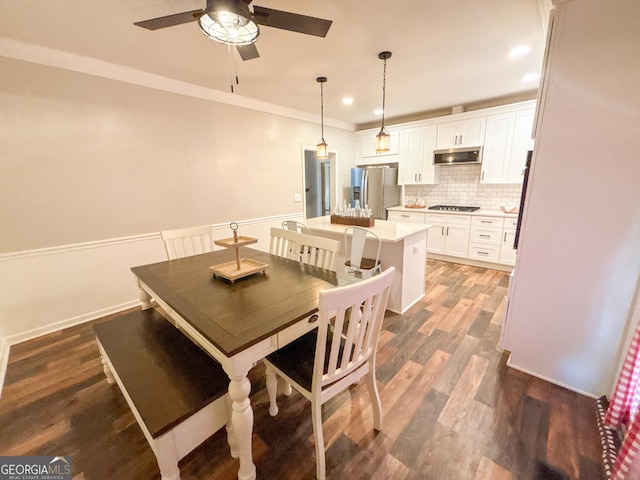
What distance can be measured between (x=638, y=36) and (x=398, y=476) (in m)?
2.52

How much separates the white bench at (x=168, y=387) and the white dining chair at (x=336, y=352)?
327 millimetres

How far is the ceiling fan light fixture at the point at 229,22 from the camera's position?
46.6 inches

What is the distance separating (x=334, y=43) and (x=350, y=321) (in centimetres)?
231

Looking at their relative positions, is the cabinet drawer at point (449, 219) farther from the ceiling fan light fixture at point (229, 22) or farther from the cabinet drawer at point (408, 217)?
the ceiling fan light fixture at point (229, 22)

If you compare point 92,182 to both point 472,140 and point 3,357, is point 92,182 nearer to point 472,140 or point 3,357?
point 3,357

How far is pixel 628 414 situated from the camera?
1.34 m

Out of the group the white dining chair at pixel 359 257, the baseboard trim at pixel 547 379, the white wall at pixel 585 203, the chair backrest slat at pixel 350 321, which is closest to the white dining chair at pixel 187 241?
the white dining chair at pixel 359 257

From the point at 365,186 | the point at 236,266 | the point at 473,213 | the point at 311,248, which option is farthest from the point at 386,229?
the point at 365,186

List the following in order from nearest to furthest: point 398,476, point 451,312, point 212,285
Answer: point 398,476, point 212,285, point 451,312

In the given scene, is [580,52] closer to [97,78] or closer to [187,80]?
[187,80]

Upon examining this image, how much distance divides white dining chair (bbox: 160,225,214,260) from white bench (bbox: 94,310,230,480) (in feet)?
2.51

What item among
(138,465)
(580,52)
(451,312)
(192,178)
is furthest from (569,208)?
(192,178)

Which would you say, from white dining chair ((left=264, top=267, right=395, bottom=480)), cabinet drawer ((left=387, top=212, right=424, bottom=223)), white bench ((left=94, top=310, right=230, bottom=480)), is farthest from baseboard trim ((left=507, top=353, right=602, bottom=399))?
cabinet drawer ((left=387, top=212, right=424, bottom=223))

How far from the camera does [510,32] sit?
80.8 inches
